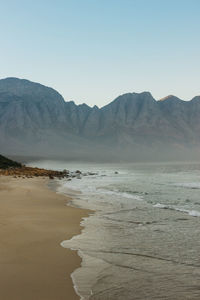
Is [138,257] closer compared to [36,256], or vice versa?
[36,256]

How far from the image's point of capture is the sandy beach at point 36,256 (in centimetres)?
573

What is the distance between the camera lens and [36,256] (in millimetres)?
7703

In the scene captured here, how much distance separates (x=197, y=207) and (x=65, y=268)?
11808 mm

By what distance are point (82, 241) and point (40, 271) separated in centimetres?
292

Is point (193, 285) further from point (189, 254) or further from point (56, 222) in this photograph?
point (56, 222)

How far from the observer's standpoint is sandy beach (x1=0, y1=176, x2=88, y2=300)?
226 inches

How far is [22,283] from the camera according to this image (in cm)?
601

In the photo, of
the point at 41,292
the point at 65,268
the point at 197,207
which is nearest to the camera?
the point at 41,292

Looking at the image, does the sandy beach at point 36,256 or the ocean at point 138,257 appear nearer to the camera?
the sandy beach at point 36,256

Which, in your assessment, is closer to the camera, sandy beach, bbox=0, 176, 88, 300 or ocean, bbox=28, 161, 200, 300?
sandy beach, bbox=0, 176, 88, 300

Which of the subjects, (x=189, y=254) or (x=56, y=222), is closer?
(x=189, y=254)

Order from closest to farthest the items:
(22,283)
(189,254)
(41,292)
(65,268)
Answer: (41,292)
(22,283)
(65,268)
(189,254)

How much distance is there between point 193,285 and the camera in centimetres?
618

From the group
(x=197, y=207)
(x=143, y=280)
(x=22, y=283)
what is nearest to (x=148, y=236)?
(x=143, y=280)
